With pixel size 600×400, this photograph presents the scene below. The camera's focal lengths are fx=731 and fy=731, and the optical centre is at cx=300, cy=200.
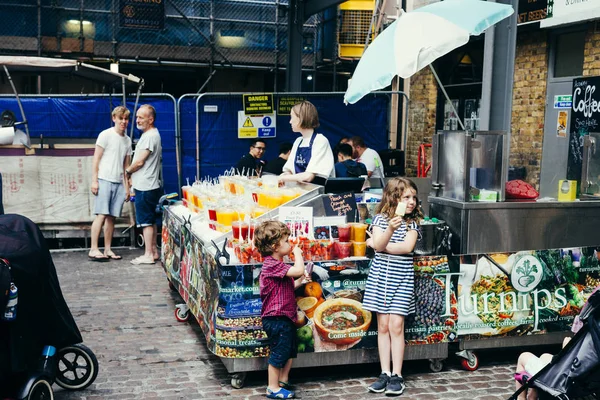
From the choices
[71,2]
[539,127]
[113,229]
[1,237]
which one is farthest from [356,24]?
[1,237]

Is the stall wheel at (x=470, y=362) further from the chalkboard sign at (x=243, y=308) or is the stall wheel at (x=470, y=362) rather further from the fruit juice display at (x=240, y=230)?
the fruit juice display at (x=240, y=230)

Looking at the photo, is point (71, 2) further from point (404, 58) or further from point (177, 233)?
point (404, 58)

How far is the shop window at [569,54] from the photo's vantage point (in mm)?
11008

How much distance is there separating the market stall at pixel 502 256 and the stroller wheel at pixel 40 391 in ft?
10.2

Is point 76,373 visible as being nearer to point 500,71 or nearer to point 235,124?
point 500,71

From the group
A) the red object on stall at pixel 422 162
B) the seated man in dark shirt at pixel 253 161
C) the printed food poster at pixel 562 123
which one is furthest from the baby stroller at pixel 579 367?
the red object on stall at pixel 422 162

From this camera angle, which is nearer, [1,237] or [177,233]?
[1,237]

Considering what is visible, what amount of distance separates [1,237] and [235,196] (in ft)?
9.45

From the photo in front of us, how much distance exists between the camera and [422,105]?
1532 cm

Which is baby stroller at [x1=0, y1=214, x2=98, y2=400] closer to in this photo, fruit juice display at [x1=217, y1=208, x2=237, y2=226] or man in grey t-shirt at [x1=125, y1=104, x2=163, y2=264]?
fruit juice display at [x1=217, y1=208, x2=237, y2=226]

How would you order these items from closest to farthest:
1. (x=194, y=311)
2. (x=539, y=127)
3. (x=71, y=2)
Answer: (x=194, y=311) → (x=539, y=127) → (x=71, y=2)

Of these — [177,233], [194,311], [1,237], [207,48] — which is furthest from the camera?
[207,48]

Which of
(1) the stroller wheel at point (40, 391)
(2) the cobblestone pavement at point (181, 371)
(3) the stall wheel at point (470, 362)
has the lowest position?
(2) the cobblestone pavement at point (181, 371)

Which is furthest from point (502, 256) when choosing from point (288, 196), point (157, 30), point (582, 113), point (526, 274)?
point (157, 30)
